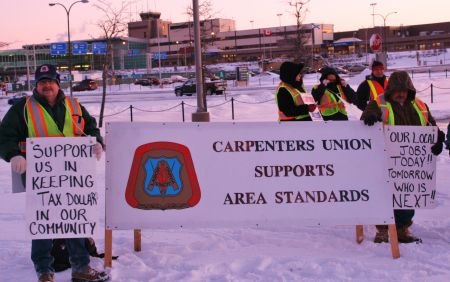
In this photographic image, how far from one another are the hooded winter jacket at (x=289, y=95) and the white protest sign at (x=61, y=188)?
8.23ft

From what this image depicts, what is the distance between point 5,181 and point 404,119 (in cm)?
729

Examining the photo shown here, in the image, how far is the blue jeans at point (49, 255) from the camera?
4.70 m

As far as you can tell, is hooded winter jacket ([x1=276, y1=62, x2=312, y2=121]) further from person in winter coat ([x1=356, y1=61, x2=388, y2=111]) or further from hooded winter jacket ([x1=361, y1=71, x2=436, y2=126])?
person in winter coat ([x1=356, y1=61, x2=388, y2=111])

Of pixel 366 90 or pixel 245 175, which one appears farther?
pixel 366 90

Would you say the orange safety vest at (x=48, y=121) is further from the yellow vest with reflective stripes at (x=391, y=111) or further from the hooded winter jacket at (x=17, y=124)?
the yellow vest with reflective stripes at (x=391, y=111)

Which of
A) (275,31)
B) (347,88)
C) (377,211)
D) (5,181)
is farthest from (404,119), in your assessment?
(275,31)

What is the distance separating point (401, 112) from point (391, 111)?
→ 110 millimetres

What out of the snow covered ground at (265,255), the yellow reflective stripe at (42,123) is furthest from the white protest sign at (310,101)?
the yellow reflective stripe at (42,123)

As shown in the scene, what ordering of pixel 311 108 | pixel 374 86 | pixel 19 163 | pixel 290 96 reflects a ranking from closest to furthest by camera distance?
1. pixel 19 163
2. pixel 290 96
3. pixel 311 108
4. pixel 374 86

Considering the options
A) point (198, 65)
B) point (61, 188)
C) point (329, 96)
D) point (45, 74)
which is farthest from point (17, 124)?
point (198, 65)

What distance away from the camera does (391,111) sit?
5648 millimetres

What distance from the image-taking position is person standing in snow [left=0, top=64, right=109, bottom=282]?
15.2 ft

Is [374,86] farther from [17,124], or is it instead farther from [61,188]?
[17,124]

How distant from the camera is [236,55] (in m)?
138
